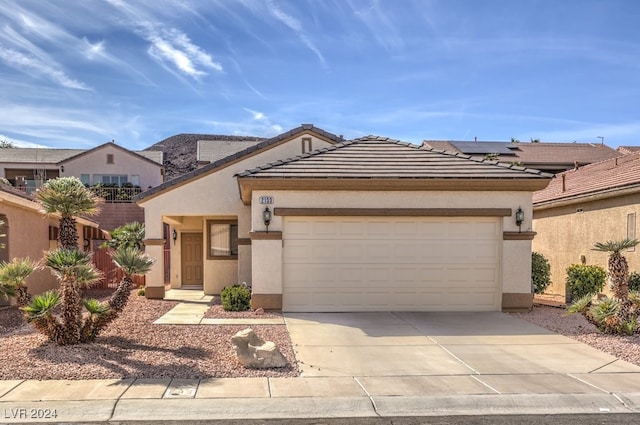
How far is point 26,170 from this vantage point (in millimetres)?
40156

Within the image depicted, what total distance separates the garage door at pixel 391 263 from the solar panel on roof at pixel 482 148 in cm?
2931

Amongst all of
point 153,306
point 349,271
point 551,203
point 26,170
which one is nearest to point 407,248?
point 349,271

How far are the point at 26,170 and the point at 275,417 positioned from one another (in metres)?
40.9

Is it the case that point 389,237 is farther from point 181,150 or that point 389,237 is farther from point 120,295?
point 181,150

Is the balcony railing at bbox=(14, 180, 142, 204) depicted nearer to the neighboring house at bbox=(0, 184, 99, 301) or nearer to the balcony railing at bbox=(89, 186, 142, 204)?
the balcony railing at bbox=(89, 186, 142, 204)

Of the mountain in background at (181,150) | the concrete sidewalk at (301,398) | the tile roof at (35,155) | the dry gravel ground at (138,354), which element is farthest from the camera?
the mountain in background at (181,150)

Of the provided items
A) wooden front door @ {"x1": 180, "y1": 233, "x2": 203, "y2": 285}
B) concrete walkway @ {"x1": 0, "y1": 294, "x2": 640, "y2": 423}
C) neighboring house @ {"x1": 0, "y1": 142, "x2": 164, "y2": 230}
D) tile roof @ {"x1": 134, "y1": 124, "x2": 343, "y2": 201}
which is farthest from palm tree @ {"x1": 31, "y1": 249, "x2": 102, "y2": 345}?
neighboring house @ {"x1": 0, "y1": 142, "x2": 164, "y2": 230}

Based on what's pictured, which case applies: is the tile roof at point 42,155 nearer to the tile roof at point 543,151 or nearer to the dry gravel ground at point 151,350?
the tile roof at point 543,151

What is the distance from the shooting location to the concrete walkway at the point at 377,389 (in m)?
6.11

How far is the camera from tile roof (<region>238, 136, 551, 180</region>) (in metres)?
12.6

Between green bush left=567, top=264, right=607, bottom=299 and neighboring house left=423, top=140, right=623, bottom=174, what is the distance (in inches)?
987

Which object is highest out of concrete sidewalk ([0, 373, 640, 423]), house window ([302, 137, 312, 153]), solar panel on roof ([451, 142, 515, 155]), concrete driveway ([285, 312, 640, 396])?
solar panel on roof ([451, 142, 515, 155])

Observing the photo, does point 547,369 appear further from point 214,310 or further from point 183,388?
point 214,310

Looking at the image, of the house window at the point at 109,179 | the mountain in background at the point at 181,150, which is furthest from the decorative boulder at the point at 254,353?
the mountain in background at the point at 181,150
